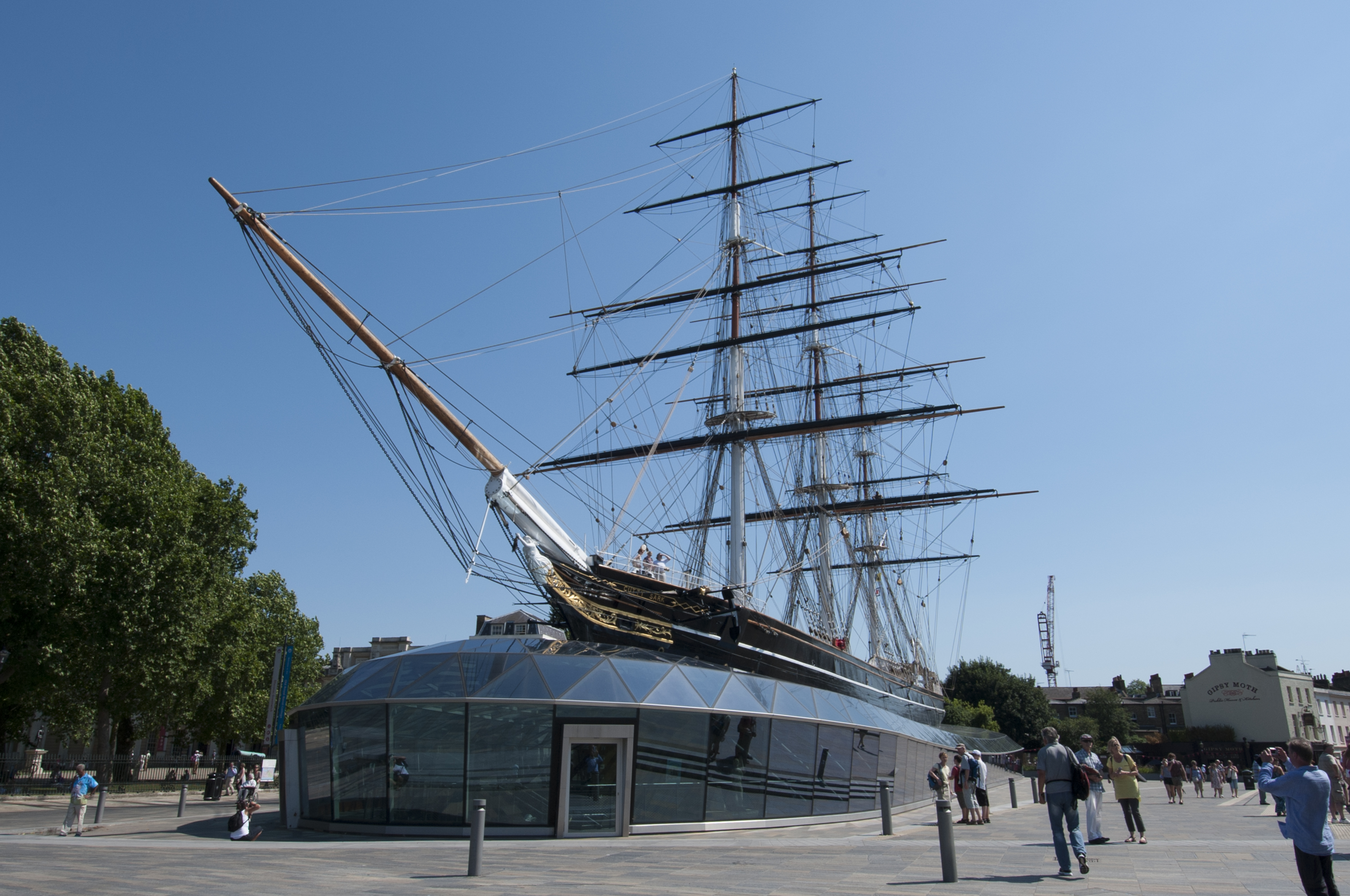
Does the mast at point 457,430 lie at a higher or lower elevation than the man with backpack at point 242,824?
higher

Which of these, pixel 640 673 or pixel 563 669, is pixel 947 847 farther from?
pixel 563 669

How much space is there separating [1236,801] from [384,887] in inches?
1000

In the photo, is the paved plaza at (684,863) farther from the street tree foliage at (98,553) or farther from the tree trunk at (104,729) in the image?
the tree trunk at (104,729)

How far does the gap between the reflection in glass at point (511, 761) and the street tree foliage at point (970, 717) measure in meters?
57.2

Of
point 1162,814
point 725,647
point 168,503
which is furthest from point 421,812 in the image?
point 168,503

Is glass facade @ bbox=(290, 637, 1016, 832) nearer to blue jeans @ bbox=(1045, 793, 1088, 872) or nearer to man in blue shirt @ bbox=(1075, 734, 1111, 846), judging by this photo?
man in blue shirt @ bbox=(1075, 734, 1111, 846)

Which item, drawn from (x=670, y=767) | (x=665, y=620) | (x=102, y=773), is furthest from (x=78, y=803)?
(x=102, y=773)

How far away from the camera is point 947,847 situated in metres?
8.48

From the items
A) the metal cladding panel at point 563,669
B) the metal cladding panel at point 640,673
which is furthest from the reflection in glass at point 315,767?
the metal cladding panel at point 640,673

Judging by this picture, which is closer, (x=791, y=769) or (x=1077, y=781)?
(x=1077, y=781)

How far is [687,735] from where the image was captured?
15.9 meters

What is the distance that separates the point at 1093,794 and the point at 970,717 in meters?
58.5

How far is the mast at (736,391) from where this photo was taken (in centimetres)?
2998

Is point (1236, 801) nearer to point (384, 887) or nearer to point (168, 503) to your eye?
point (384, 887)
